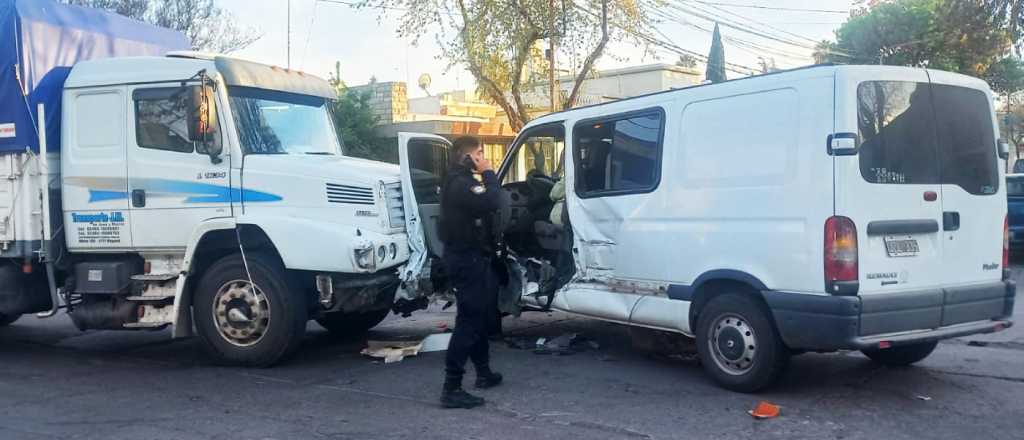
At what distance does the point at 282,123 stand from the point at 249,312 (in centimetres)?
176

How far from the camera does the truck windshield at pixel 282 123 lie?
7.66m

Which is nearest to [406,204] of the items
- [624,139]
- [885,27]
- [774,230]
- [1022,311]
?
[624,139]

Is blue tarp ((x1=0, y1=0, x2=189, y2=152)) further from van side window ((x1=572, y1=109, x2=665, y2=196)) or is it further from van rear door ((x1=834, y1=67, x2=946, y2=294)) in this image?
van rear door ((x1=834, y1=67, x2=946, y2=294))

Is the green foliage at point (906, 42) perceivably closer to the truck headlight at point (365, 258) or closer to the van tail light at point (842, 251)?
the van tail light at point (842, 251)

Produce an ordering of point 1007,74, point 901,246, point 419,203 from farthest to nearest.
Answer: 1. point 1007,74
2. point 419,203
3. point 901,246

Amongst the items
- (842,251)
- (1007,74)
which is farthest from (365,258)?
(1007,74)

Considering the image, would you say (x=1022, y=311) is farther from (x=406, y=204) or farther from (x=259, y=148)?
(x=259, y=148)

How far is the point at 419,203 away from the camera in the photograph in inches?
309

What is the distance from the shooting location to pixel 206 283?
751cm

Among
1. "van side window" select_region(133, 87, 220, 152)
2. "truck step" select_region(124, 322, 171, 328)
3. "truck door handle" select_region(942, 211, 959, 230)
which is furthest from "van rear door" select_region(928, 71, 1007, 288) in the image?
"truck step" select_region(124, 322, 171, 328)

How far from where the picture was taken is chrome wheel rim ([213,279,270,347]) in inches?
291

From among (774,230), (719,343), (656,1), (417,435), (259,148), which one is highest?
(656,1)

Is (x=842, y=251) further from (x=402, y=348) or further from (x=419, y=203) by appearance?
(x=402, y=348)

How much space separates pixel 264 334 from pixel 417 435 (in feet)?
7.81
